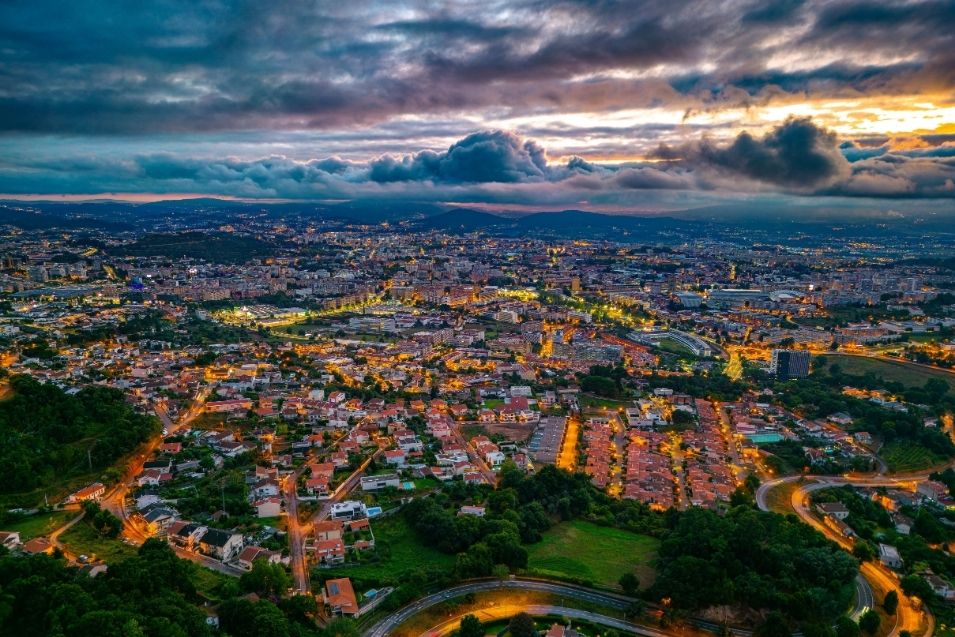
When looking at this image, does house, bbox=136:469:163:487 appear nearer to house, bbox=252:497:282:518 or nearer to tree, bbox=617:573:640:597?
house, bbox=252:497:282:518

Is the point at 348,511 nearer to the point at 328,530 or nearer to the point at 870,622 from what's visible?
the point at 328,530

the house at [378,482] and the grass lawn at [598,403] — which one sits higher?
the house at [378,482]

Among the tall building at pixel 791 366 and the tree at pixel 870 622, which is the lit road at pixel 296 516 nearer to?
the tree at pixel 870 622

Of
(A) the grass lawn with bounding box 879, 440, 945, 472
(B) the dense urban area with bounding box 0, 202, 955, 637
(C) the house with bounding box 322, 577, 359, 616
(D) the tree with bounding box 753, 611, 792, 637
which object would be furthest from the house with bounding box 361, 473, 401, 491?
(A) the grass lawn with bounding box 879, 440, 945, 472

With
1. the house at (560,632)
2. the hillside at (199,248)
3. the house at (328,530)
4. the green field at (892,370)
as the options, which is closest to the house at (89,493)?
the house at (328,530)

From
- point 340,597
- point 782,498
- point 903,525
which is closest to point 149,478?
point 340,597

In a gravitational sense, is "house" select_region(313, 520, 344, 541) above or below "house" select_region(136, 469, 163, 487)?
below
